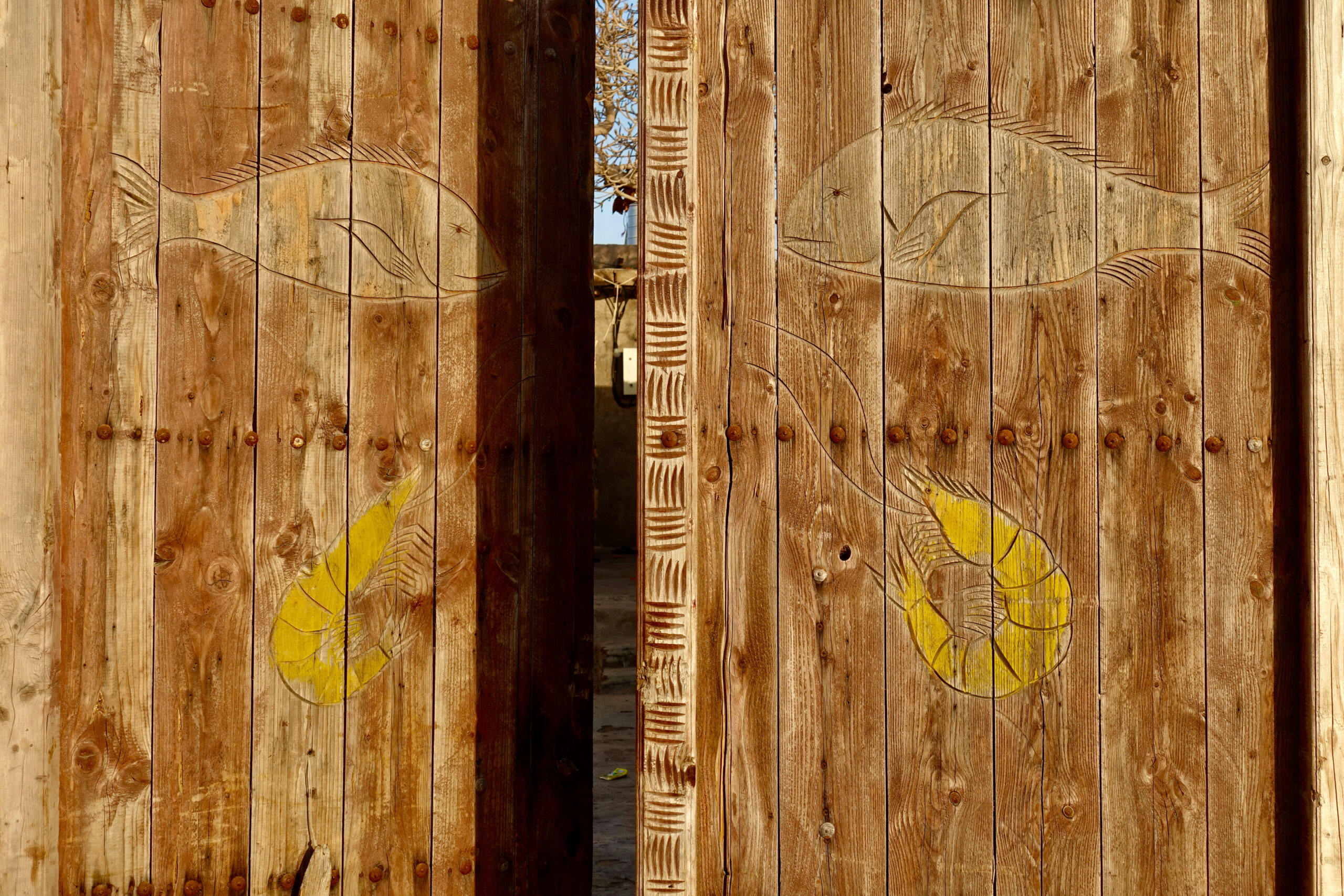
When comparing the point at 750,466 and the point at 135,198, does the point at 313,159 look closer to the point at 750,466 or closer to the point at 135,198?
the point at 135,198

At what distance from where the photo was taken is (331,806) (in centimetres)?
205

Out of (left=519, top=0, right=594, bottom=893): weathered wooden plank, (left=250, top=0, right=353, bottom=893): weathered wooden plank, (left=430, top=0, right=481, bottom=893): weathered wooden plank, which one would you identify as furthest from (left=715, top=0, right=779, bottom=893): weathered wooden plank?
(left=250, top=0, right=353, bottom=893): weathered wooden plank

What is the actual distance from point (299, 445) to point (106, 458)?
1.30 feet

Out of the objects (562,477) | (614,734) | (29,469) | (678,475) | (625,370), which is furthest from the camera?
(625,370)

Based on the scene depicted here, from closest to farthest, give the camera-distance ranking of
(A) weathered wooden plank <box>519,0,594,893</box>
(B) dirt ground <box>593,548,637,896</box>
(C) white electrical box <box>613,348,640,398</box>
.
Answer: (A) weathered wooden plank <box>519,0,594,893</box>
(B) dirt ground <box>593,548,637,896</box>
(C) white electrical box <box>613,348,640,398</box>

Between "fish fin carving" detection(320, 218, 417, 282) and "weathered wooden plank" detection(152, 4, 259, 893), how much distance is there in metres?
0.20

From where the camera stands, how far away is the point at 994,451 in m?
1.90

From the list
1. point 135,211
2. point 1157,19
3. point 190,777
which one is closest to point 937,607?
point 1157,19

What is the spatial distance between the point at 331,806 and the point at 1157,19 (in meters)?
2.36

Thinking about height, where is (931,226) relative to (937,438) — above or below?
above

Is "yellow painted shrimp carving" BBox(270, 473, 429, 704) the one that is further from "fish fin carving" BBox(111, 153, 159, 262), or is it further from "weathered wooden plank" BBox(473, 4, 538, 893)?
"fish fin carving" BBox(111, 153, 159, 262)

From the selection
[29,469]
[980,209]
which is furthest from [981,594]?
[29,469]

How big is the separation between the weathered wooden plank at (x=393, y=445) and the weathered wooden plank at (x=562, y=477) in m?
0.23

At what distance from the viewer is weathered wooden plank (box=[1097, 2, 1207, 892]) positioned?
1.87m
